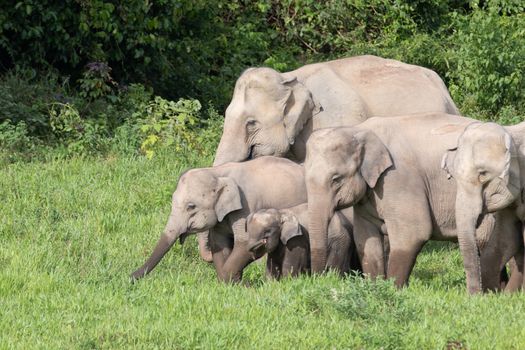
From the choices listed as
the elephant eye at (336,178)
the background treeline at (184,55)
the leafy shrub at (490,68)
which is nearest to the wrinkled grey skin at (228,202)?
the elephant eye at (336,178)

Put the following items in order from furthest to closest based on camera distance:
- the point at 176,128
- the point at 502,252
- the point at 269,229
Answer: the point at 176,128
the point at 269,229
the point at 502,252

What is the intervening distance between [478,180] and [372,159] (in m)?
0.95

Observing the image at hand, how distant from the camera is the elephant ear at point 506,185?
9.18m

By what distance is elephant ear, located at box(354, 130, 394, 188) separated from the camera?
9.88 meters

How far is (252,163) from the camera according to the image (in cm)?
1088

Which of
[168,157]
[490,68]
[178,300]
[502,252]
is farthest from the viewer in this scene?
[490,68]

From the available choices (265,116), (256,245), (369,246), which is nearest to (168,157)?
(265,116)

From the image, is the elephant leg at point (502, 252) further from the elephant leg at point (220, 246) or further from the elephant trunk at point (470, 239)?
the elephant leg at point (220, 246)

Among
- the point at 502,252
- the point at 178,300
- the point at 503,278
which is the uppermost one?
the point at 178,300

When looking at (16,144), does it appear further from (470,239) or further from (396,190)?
(470,239)

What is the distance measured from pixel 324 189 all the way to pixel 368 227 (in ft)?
2.01

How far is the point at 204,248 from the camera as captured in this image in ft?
35.9

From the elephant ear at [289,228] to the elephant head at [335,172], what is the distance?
328 millimetres

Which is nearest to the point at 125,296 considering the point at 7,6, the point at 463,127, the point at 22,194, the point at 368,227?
the point at 368,227
